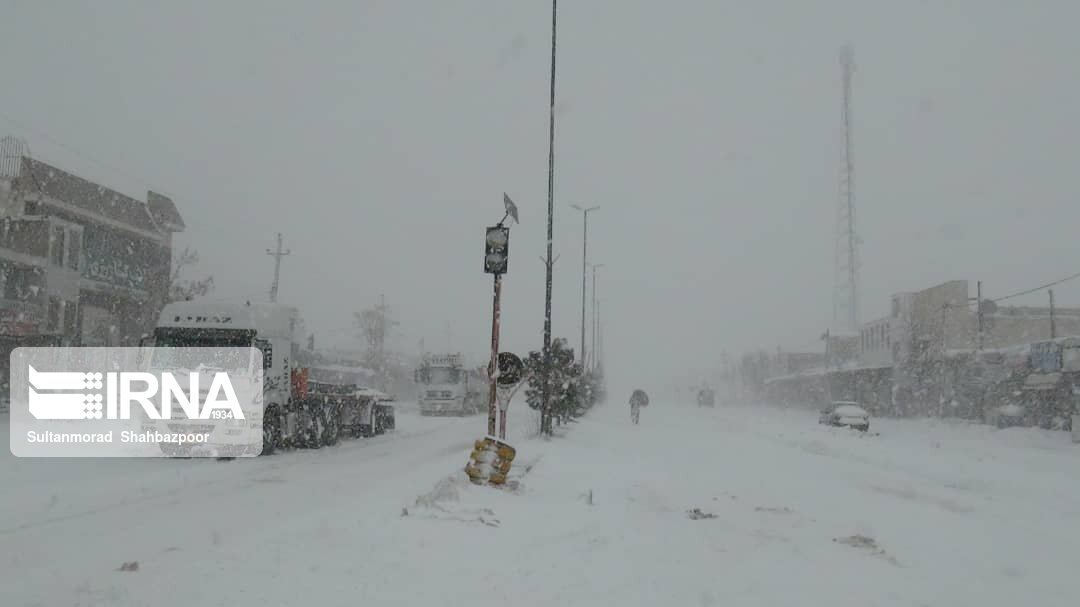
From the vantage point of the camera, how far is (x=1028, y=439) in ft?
104

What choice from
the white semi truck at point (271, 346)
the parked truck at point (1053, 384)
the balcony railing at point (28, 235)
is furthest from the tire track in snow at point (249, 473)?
the parked truck at point (1053, 384)

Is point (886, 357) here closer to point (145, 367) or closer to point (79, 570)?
point (145, 367)

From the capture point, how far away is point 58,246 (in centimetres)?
3709

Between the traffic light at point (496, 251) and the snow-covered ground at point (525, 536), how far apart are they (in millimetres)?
3496

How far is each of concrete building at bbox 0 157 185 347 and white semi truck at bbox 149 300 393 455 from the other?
20.8m

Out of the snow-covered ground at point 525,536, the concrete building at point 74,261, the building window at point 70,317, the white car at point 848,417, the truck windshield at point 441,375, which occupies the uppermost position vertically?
the concrete building at point 74,261

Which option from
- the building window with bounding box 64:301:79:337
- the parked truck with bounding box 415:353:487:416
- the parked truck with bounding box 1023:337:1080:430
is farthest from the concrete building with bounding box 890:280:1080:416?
the building window with bounding box 64:301:79:337

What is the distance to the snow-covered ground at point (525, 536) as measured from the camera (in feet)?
20.9

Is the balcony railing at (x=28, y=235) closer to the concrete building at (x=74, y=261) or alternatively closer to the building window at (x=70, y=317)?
the concrete building at (x=74, y=261)

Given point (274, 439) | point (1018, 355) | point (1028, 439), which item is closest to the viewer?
point (274, 439)

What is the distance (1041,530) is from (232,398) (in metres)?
14.4

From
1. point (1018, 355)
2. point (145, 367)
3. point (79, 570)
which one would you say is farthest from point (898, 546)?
point (1018, 355)

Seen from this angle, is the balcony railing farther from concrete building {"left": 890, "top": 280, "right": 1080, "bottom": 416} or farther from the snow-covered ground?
concrete building {"left": 890, "top": 280, "right": 1080, "bottom": 416}

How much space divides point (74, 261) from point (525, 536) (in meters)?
37.1
